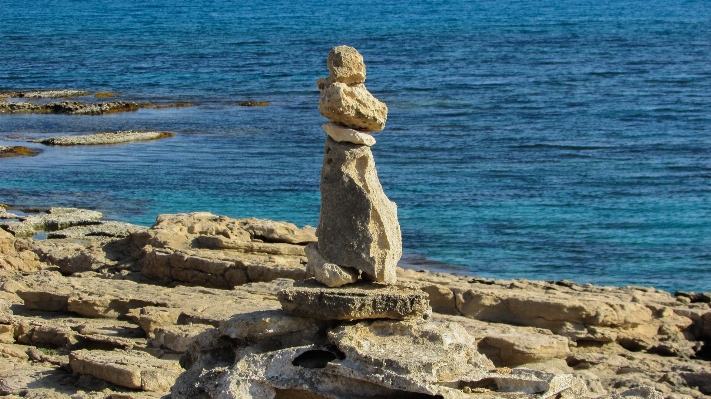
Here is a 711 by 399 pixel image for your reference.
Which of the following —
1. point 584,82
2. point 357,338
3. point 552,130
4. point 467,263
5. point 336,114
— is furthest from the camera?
point 584,82

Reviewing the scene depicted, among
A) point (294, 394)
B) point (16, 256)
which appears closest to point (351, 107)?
point (294, 394)

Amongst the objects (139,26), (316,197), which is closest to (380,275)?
(316,197)

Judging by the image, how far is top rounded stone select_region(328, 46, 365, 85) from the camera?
9461 mm

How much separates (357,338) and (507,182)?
67.3ft

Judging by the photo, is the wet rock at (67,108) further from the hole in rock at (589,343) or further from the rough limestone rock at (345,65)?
the rough limestone rock at (345,65)

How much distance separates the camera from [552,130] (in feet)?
123

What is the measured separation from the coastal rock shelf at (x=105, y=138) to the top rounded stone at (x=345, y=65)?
27.0m

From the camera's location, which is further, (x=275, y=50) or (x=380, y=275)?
(x=275, y=50)

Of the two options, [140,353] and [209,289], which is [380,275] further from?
[209,289]

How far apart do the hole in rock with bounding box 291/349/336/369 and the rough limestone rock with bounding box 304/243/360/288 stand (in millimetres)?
619

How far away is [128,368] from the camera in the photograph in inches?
440

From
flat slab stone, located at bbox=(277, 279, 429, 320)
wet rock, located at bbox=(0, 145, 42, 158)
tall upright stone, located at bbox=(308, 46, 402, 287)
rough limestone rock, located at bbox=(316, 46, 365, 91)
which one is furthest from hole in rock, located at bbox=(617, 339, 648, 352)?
wet rock, located at bbox=(0, 145, 42, 158)

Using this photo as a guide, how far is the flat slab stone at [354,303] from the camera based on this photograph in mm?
8930

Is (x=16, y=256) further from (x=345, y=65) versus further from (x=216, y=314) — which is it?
(x=345, y=65)
